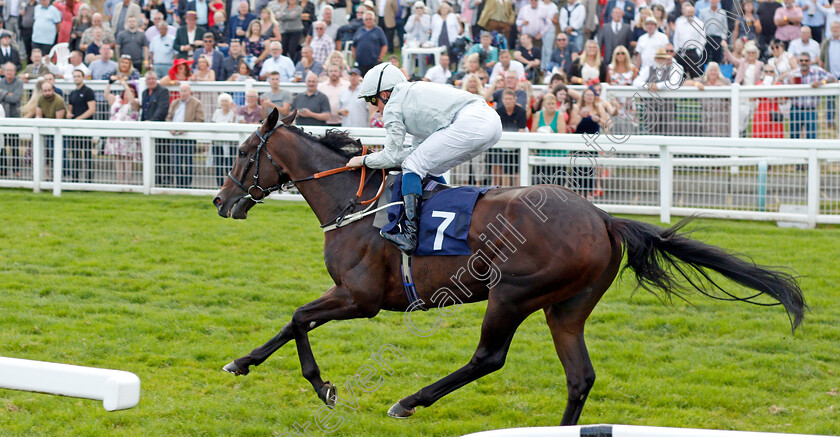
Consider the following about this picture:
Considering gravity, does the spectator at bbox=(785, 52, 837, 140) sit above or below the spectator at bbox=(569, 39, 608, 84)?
below

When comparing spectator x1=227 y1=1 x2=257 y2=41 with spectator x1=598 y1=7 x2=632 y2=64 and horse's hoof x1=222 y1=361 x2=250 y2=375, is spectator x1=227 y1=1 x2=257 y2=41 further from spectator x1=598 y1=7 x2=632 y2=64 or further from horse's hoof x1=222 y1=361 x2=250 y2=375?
horse's hoof x1=222 y1=361 x2=250 y2=375

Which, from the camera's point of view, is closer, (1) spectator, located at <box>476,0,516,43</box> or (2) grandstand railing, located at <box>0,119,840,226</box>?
(2) grandstand railing, located at <box>0,119,840,226</box>

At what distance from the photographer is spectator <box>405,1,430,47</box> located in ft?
48.1

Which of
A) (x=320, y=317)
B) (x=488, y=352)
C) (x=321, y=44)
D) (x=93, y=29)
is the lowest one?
(x=488, y=352)

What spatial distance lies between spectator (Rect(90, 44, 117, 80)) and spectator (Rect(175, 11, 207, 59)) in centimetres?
104

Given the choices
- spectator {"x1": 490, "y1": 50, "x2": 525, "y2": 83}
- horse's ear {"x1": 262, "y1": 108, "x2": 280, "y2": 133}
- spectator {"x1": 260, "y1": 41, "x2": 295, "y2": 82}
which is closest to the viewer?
horse's ear {"x1": 262, "y1": 108, "x2": 280, "y2": 133}

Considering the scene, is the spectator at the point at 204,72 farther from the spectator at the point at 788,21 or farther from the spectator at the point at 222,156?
the spectator at the point at 788,21

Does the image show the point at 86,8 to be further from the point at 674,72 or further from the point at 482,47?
the point at 674,72

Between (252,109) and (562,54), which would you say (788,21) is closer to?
(562,54)

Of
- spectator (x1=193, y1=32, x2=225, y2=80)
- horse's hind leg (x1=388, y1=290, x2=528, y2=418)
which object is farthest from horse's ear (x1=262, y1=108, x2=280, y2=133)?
spectator (x1=193, y1=32, x2=225, y2=80)

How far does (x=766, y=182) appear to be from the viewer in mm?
9172

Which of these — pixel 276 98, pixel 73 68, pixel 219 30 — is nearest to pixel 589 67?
pixel 276 98

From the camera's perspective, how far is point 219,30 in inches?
604

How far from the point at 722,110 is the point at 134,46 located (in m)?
8.87
